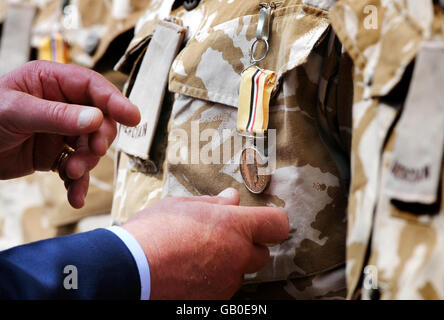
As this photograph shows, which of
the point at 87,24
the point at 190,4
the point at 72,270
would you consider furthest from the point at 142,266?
the point at 87,24

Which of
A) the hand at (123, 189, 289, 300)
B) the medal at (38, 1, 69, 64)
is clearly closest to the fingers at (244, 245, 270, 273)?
the hand at (123, 189, 289, 300)

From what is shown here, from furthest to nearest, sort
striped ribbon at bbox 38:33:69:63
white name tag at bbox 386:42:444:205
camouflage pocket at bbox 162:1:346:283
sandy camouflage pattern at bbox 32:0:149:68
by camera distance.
Result: striped ribbon at bbox 38:33:69:63, sandy camouflage pattern at bbox 32:0:149:68, camouflage pocket at bbox 162:1:346:283, white name tag at bbox 386:42:444:205

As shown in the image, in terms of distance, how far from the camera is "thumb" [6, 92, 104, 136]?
2.44 feet

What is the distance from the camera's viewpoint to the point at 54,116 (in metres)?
0.75

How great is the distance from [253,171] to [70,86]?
299mm

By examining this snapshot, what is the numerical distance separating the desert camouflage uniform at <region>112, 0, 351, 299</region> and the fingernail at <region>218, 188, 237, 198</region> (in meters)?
0.03

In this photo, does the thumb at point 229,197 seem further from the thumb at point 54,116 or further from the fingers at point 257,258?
the thumb at point 54,116

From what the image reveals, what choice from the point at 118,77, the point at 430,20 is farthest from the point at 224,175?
the point at 118,77

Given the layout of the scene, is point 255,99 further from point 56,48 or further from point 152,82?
point 56,48

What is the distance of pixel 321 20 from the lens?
2.35ft

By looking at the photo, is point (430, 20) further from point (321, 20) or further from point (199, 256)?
point (199, 256)

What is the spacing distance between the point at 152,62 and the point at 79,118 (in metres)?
0.25
